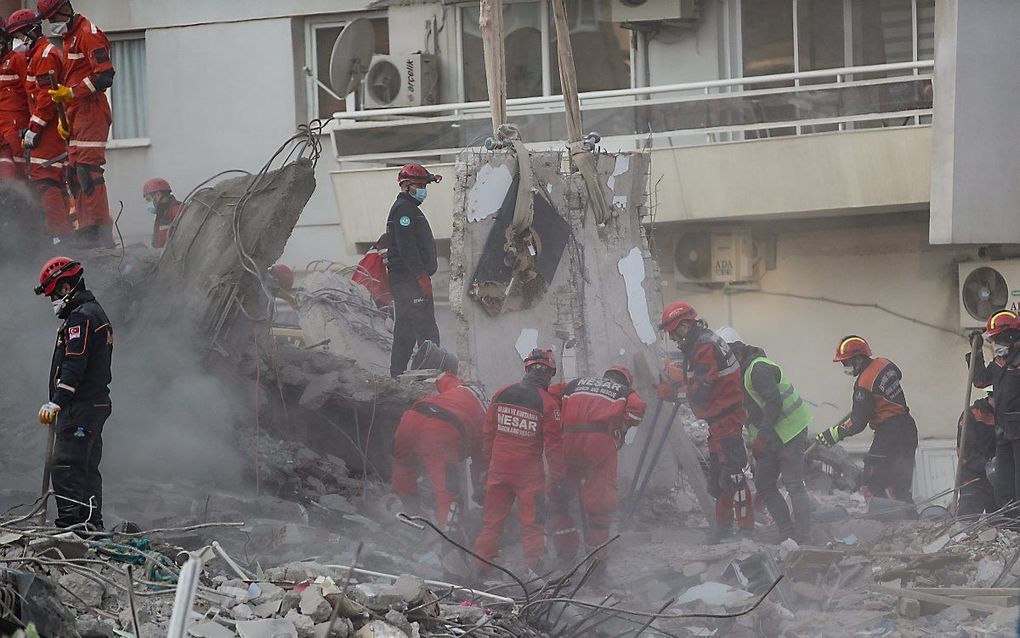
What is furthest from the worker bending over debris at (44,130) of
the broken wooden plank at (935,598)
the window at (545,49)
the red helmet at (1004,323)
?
the red helmet at (1004,323)

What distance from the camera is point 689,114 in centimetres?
1588

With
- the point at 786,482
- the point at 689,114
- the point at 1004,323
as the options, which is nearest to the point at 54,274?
the point at 786,482

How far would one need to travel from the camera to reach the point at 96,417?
911 centimetres

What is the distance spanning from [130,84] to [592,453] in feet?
39.8

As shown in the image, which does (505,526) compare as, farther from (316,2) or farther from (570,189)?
(316,2)

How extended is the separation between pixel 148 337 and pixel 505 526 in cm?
333

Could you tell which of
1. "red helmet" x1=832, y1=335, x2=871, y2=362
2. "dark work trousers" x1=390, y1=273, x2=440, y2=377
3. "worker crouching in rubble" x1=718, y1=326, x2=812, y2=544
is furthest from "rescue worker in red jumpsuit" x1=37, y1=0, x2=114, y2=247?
"red helmet" x1=832, y1=335, x2=871, y2=362

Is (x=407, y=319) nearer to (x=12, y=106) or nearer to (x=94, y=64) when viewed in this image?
(x=94, y=64)

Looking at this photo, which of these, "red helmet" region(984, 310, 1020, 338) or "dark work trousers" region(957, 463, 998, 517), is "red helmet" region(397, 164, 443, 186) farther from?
"dark work trousers" region(957, 463, 998, 517)

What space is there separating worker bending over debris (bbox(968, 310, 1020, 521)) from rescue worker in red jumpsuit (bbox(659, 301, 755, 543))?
1892mm

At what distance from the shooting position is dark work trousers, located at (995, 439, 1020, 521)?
1067cm

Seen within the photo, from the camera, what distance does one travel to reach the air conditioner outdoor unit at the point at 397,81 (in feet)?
57.7

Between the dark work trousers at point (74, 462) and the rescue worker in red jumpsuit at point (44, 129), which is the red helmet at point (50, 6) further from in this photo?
the dark work trousers at point (74, 462)

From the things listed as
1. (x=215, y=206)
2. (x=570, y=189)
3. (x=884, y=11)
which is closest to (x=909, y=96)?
(x=884, y=11)
